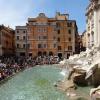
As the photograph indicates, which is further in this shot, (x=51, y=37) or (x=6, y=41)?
(x=6, y=41)

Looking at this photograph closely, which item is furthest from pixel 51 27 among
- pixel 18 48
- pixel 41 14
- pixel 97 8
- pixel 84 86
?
pixel 84 86

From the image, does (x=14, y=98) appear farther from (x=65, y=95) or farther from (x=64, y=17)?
(x=64, y=17)

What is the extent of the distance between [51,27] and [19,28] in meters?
10.8

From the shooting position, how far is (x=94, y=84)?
1449 inches

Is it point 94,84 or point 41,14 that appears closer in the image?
point 94,84

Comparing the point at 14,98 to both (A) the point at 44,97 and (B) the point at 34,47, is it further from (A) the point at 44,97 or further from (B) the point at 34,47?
(B) the point at 34,47

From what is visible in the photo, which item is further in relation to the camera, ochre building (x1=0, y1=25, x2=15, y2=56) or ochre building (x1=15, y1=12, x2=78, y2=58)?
ochre building (x1=15, y1=12, x2=78, y2=58)

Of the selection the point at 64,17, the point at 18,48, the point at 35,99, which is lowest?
the point at 35,99

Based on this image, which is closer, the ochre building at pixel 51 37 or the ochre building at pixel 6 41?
the ochre building at pixel 6 41

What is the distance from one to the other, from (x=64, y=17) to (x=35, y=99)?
9078 centimetres

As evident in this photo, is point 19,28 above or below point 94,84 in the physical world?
above

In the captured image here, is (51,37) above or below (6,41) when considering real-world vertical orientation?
above

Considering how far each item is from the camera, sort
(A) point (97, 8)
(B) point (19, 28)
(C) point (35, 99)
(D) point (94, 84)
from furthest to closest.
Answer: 1. (B) point (19, 28)
2. (A) point (97, 8)
3. (D) point (94, 84)
4. (C) point (35, 99)

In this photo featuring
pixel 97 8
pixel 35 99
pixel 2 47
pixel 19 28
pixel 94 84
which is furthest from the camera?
pixel 19 28
